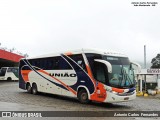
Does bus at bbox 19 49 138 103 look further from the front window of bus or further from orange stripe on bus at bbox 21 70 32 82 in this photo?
orange stripe on bus at bbox 21 70 32 82

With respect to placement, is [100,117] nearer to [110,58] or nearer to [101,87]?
[101,87]

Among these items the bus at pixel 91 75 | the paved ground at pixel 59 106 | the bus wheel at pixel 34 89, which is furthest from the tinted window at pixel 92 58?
the bus wheel at pixel 34 89

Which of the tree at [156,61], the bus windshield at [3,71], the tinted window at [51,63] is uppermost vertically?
the tree at [156,61]

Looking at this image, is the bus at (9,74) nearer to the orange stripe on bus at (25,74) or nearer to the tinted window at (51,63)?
the orange stripe on bus at (25,74)

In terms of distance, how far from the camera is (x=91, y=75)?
55.4 feet

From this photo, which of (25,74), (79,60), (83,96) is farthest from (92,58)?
(25,74)

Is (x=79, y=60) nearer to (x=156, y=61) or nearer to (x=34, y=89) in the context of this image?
(x=34, y=89)

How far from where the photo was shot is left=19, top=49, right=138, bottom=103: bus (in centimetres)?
1602

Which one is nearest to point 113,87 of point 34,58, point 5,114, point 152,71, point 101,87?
point 101,87

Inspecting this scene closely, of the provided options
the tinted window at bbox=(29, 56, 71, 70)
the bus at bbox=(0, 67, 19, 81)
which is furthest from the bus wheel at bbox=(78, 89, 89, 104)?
the bus at bbox=(0, 67, 19, 81)

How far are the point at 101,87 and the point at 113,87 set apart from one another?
0.65 m

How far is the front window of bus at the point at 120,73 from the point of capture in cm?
1608

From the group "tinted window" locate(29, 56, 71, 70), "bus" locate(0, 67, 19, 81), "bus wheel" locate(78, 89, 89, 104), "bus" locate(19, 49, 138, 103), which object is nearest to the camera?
"bus" locate(19, 49, 138, 103)

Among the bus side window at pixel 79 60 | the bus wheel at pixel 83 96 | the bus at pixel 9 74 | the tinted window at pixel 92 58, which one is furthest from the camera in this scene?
the bus at pixel 9 74
